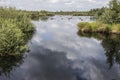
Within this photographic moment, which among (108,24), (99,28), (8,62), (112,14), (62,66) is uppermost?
(112,14)

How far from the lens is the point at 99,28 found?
240 ft

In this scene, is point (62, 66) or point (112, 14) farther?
point (112, 14)

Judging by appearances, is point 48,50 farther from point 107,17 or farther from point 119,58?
point 107,17

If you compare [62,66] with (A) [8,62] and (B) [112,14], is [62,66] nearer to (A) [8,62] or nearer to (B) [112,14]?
(A) [8,62]

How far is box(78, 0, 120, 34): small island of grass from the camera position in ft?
233

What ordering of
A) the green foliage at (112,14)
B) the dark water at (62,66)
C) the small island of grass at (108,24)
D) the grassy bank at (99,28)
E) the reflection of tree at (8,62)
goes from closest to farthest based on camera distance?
the dark water at (62,66)
the reflection of tree at (8,62)
the grassy bank at (99,28)
the small island of grass at (108,24)
the green foliage at (112,14)

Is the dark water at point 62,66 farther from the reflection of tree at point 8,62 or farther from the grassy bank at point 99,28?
the grassy bank at point 99,28

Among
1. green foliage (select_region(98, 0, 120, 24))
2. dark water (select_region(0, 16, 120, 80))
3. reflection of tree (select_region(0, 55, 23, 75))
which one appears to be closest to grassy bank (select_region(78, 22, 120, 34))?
green foliage (select_region(98, 0, 120, 24))

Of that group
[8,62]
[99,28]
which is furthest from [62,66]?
[99,28]

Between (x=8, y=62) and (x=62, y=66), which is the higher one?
(x=8, y=62)

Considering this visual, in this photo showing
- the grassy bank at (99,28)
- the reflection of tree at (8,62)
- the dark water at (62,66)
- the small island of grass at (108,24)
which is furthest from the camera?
the small island of grass at (108,24)

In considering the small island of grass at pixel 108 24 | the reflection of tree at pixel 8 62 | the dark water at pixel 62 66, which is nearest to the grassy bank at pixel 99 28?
the small island of grass at pixel 108 24

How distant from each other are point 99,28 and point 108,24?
108 inches

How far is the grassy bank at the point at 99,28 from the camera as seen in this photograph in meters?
70.1
